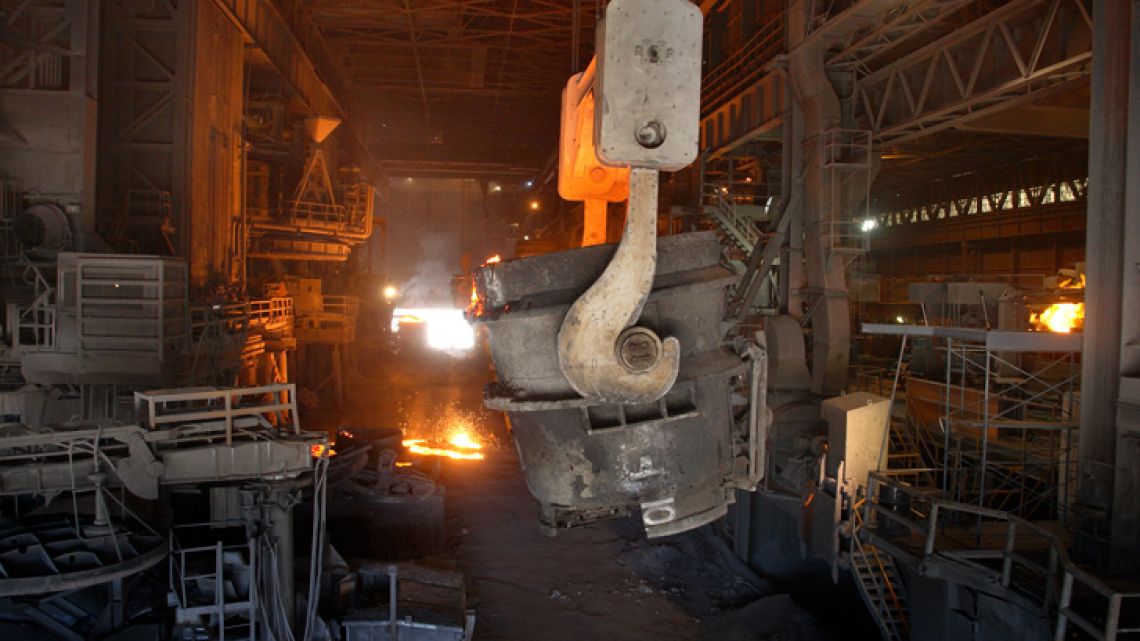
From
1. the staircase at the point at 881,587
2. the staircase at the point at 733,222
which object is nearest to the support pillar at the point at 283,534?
the staircase at the point at 881,587

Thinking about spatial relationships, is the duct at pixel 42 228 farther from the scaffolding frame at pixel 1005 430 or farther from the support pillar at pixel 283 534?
the scaffolding frame at pixel 1005 430

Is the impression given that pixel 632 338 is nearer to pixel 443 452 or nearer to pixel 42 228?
pixel 42 228

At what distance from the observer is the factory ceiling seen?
22.2m

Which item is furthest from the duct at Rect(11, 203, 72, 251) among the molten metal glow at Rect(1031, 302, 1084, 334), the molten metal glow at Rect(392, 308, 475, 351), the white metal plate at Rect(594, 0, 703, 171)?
the molten metal glow at Rect(392, 308, 475, 351)

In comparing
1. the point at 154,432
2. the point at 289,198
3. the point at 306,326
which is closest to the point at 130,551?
the point at 154,432

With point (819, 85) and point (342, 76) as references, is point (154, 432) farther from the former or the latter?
point (342, 76)

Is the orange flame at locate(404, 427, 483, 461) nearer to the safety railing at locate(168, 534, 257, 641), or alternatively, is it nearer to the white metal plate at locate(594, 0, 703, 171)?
the safety railing at locate(168, 534, 257, 641)

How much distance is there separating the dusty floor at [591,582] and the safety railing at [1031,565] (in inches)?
94.4

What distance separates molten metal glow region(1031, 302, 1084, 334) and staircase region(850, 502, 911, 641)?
5470 millimetres

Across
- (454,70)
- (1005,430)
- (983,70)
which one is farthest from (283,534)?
(454,70)

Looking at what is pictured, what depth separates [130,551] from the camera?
7500mm

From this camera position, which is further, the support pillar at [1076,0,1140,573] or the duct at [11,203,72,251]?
the duct at [11,203,72,251]

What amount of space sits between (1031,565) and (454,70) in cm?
2624

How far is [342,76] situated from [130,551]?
24.7 meters
